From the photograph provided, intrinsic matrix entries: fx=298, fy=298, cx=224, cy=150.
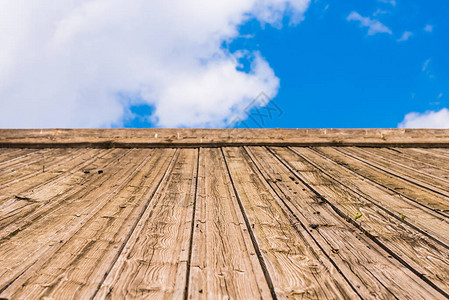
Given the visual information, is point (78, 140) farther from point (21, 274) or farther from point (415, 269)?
point (415, 269)

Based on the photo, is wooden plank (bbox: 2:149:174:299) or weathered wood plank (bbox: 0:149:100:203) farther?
weathered wood plank (bbox: 0:149:100:203)

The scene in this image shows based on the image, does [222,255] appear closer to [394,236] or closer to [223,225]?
[223,225]

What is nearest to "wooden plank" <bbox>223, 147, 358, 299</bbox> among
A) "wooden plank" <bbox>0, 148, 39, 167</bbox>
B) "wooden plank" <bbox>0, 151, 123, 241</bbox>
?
"wooden plank" <bbox>0, 151, 123, 241</bbox>

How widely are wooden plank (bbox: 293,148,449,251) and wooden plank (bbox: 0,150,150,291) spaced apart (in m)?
1.78

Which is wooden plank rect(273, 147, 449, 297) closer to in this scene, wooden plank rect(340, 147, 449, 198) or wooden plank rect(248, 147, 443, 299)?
wooden plank rect(248, 147, 443, 299)

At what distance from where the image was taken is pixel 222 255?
1.32 m

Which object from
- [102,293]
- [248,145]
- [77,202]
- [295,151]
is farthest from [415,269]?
[248,145]

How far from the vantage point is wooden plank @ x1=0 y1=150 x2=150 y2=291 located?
122 centimetres

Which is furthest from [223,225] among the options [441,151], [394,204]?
[441,151]

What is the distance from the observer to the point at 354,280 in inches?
46.2

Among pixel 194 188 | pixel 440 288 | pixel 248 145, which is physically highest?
pixel 248 145

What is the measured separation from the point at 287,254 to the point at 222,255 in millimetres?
294

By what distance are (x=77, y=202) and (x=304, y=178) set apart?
5.69 ft

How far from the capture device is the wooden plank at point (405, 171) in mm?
2363
